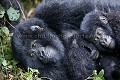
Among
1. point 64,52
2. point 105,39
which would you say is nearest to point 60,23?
point 64,52

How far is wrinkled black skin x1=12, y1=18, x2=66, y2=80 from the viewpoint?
15.8ft

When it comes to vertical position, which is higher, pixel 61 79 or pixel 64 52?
pixel 64 52

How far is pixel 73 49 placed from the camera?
4.87 metres

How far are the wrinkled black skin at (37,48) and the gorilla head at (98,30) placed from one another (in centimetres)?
48

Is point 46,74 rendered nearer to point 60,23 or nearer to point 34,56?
point 34,56

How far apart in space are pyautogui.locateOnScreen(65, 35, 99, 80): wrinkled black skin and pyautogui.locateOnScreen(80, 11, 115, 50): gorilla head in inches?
4.3

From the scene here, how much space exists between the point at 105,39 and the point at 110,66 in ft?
1.20

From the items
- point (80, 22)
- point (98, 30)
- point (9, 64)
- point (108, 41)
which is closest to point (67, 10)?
point (80, 22)

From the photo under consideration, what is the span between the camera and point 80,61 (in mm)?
4785

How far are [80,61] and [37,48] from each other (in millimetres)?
615

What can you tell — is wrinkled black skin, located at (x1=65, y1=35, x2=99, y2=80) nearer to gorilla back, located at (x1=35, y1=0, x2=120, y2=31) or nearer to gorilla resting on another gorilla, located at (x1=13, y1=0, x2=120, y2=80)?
gorilla resting on another gorilla, located at (x1=13, y1=0, x2=120, y2=80)

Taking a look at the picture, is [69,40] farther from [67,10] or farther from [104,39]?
[104,39]

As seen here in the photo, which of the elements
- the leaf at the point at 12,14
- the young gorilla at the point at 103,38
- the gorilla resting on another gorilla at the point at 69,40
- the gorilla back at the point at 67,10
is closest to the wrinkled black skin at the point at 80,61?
the gorilla resting on another gorilla at the point at 69,40

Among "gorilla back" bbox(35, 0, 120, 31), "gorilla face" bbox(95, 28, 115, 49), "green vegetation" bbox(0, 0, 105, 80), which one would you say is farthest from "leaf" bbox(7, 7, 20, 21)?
"gorilla face" bbox(95, 28, 115, 49)
